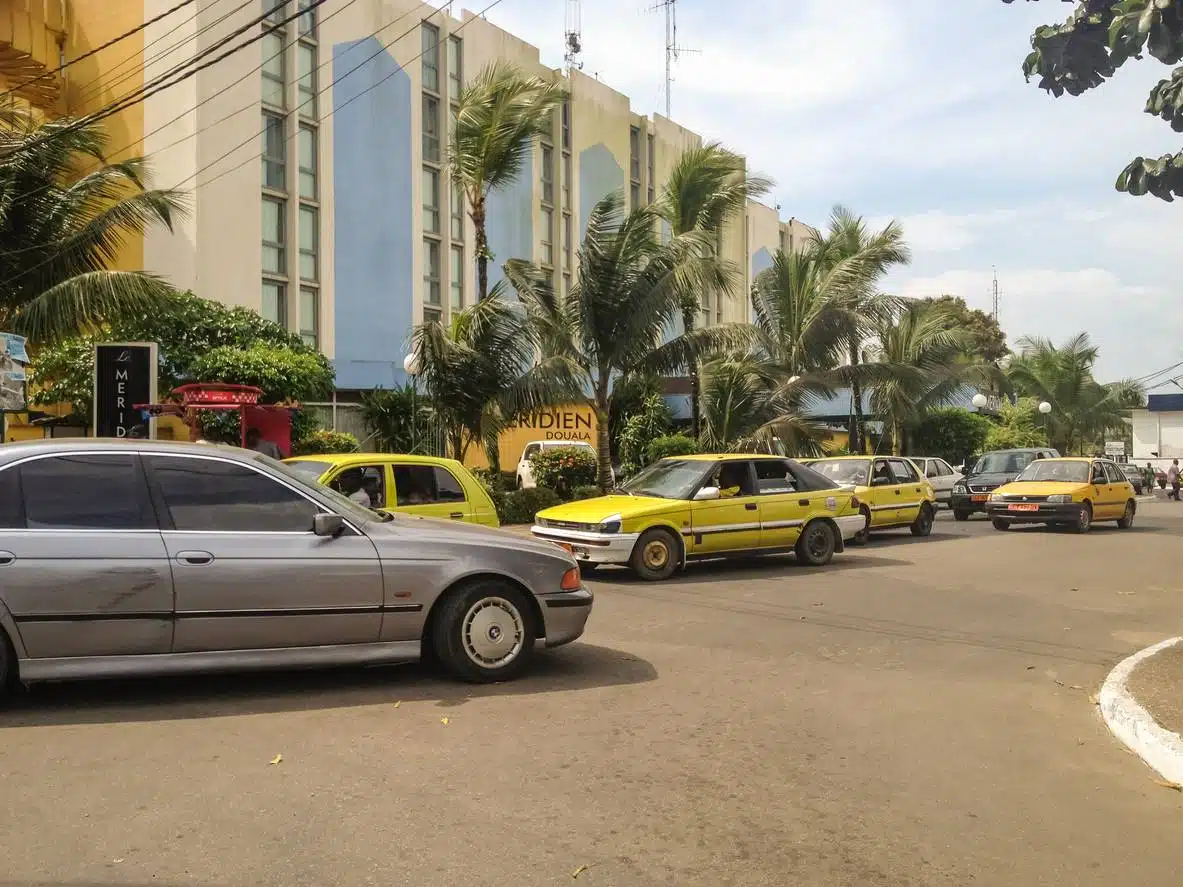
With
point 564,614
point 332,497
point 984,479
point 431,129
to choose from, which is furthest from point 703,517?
point 431,129

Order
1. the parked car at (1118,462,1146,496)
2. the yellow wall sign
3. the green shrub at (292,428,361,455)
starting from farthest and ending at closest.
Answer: the parked car at (1118,462,1146,496), the yellow wall sign, the green shrub at (292,428,361,455)

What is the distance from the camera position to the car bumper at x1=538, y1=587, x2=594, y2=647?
7465 millimetres

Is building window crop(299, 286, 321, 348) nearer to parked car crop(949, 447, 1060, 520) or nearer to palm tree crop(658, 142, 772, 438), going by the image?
palm tree crop(658, 142, 772, 438)

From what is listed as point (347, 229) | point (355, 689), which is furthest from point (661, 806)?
point (347, 229)

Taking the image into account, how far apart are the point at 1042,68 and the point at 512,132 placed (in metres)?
17.0

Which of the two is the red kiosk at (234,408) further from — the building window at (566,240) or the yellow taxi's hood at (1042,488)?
the building window at (566,240)

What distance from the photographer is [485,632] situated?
7.27 m

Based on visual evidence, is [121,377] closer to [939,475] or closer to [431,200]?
[431,200]

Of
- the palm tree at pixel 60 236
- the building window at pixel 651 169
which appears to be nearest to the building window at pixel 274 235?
the palm tree at pixel 60 236

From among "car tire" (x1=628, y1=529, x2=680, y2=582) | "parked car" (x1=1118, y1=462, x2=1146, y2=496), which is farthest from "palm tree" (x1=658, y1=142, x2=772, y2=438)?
"parked car" (x1=1118, y1=462, x2=1146, y2=496)

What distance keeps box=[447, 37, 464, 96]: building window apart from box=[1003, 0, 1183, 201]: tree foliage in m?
29.9

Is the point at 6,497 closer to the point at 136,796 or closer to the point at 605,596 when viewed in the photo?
the point at 136,796

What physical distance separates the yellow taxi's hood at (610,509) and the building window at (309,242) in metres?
17.5

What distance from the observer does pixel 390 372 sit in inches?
1172
